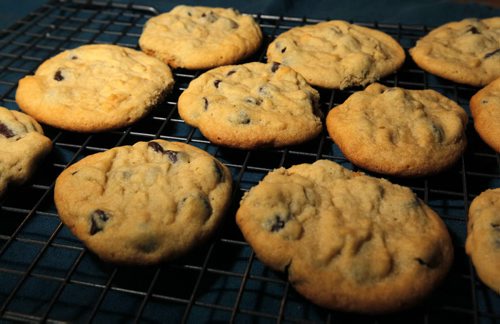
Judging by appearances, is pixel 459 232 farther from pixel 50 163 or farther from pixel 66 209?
pixel 50 163

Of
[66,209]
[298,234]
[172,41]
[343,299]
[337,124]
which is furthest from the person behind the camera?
[172,41]

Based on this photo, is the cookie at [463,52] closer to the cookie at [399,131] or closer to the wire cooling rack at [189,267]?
the wire cooling rack at [189,267]

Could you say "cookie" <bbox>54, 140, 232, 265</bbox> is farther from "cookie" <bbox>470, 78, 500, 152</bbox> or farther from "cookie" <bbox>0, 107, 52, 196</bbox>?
"cookie" <bbox>470, 78, 500, 152</bbox>

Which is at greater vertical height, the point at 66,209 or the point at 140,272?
the point at 66,209

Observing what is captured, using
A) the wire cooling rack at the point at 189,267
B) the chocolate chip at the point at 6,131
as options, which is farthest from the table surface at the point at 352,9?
the chocolate chip at the point at 6,131

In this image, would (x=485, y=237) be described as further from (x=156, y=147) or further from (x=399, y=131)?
(x=156, y=147)

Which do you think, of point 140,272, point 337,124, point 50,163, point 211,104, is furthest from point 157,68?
point 140,272
